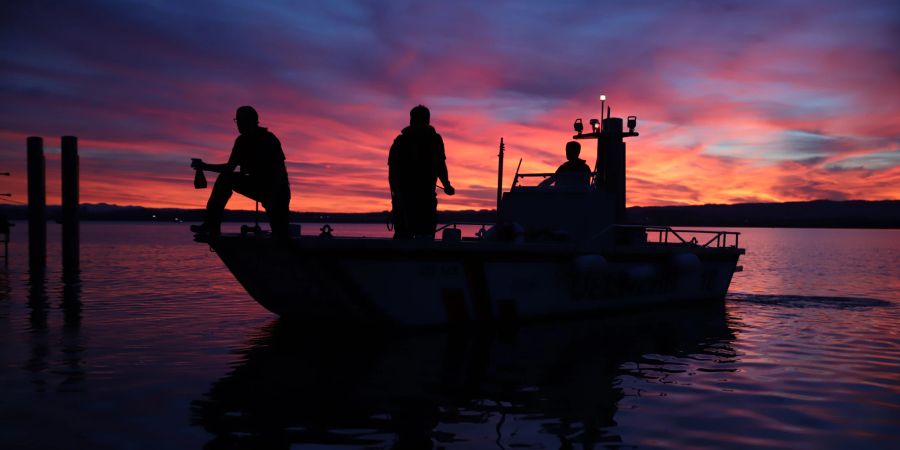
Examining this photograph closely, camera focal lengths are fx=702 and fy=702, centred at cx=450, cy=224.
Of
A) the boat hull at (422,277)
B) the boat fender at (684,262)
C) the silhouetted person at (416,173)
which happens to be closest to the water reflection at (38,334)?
the boat hull at (422,277)

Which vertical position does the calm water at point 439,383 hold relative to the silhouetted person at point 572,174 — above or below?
below

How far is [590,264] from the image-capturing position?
1127cm

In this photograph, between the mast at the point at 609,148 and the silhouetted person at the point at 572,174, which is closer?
the silhouetted person at the point at 572,174

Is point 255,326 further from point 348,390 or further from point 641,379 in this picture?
point 641,379

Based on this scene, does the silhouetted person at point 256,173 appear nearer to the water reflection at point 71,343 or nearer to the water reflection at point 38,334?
the water reflection at point 71,343

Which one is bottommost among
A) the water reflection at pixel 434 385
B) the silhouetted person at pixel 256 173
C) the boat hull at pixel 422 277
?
the water reflection at pixel 434 385

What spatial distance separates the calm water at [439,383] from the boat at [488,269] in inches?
16.8

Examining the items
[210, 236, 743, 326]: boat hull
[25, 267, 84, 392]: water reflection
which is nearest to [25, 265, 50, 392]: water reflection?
[25, 267, 84, 392]: water reflection

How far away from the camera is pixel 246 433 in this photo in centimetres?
539

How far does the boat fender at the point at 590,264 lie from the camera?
444 inches

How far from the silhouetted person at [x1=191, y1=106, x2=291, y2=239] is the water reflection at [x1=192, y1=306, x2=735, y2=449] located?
1.87m

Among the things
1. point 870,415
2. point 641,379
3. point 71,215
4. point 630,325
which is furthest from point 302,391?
point 71,215

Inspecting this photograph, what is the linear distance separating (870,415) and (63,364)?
8.22 metres

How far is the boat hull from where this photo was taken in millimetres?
9164
